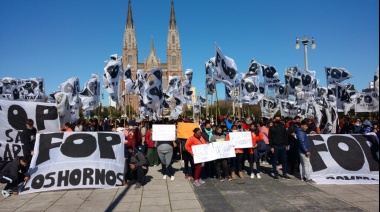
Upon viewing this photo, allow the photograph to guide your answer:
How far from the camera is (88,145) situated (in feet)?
27.7

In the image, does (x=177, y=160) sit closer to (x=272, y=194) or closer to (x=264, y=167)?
(x=264, y=167)

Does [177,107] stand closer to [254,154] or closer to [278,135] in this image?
[254,154]

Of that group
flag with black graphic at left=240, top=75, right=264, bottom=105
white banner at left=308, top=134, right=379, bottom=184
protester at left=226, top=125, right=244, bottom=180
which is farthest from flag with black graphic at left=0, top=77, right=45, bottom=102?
white banner at left=308, top=134, right=379, bottom=184

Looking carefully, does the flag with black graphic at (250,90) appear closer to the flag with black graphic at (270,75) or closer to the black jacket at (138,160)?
the flag with black graphic at (270,75)

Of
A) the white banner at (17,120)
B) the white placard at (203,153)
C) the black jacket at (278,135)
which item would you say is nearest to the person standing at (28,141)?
the white banner at (17,120)

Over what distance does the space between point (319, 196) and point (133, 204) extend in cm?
418

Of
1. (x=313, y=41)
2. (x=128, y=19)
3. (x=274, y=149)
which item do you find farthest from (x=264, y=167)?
(x=128, y=19)

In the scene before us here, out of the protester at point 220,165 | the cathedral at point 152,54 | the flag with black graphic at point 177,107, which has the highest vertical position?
the cathedral at point 152,54

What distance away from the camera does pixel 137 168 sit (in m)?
8.13

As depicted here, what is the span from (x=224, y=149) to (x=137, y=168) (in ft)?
8.31

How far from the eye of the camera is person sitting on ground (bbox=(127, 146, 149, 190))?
316 inches

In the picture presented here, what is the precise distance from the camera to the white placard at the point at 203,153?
27.0ft

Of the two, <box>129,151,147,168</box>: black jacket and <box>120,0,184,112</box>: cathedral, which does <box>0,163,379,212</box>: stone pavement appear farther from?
<box>120,0,184,112</box>: cathedral

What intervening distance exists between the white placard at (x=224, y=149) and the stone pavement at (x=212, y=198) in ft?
2.64
